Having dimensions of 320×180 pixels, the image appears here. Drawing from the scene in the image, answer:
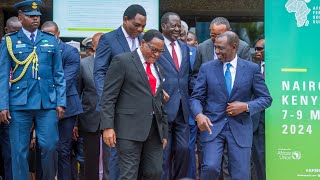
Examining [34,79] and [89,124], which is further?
[89,124]

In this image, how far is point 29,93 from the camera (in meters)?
9.19

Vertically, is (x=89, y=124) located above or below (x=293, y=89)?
below

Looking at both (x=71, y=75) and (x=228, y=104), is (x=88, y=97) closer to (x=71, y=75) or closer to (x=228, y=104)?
(x=71, y=75)

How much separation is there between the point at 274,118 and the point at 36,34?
9.89ft

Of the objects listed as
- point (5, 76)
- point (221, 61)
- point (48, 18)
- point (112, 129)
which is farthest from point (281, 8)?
point (48, 18)

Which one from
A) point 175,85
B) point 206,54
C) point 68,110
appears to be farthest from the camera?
point 68,110

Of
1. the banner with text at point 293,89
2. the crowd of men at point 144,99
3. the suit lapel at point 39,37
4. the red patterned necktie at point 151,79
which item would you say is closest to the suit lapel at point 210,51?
the crowd of men at point 144,99

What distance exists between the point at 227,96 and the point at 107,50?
58.6 inches

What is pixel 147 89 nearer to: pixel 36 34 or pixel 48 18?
pixel 36 34

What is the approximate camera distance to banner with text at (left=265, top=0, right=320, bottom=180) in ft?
31.5

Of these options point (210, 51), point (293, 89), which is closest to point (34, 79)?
point (210, 51)

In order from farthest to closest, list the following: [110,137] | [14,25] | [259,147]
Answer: [14,25], [259,147], [110,137]

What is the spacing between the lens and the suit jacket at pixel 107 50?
29.9ft

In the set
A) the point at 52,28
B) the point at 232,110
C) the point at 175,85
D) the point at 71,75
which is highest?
the point at 52,28
